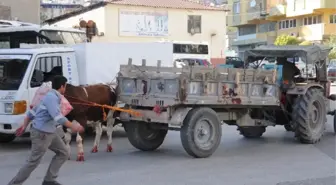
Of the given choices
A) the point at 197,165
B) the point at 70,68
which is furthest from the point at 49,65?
the point at 197,165

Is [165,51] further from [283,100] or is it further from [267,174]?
[267,174]

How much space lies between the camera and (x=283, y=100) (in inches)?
507

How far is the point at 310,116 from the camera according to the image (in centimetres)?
1272

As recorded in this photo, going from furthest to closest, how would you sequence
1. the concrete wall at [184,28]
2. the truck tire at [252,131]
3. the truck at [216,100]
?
the concrete wall at [184,28]
the truck tire at [252,131]
the truck at [216,100]

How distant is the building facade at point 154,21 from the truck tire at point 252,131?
99.0 ft

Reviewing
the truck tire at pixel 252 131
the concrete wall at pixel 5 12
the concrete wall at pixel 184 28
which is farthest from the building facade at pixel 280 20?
the truck tire at pixel 252 131

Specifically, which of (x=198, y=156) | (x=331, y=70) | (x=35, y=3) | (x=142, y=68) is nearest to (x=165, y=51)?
(x=142, y=68)

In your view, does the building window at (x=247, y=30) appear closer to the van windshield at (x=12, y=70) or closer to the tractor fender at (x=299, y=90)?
the tractor fender at (x=299, y=90)

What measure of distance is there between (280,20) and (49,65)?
57.8m

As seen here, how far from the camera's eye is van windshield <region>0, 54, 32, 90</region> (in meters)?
11.7

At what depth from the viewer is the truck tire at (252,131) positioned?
13.6 m

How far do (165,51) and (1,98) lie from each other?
445 centimetres

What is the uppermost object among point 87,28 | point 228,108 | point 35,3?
point 35,3

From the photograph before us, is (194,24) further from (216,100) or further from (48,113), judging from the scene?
(48,113)
